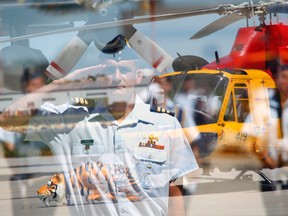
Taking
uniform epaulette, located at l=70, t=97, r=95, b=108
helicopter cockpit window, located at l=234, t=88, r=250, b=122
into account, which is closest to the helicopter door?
helicopter cockpit window, located at l=234, t=88, r=250, b=122

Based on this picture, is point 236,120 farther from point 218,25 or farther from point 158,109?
point 158,109

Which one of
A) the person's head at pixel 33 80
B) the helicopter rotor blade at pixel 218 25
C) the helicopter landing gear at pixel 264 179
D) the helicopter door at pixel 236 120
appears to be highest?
the helicopter rotor blade at pixel 218 25

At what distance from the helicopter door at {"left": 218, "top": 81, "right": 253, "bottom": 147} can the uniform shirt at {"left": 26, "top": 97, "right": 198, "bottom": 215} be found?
275 cm

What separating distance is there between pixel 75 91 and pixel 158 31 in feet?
1.11

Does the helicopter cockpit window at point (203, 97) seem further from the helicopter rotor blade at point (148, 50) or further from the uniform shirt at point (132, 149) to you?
the uniform shirt at point (132, 149)

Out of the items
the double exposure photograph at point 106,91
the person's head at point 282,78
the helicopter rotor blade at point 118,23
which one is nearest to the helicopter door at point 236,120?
the person's head at point 282,78

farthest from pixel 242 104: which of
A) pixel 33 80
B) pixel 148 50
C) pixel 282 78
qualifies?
pixel 33 80

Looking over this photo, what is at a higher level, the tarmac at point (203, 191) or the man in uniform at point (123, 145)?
the man in uniform at point (123, 145)

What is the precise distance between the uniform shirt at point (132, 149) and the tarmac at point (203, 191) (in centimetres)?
10

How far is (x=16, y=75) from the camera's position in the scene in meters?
1.96

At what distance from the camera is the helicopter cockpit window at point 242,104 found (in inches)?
186

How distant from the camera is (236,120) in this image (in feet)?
16.1

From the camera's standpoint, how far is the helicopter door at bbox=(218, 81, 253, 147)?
4633 mm

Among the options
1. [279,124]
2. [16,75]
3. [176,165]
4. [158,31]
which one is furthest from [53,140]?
[279,124]
